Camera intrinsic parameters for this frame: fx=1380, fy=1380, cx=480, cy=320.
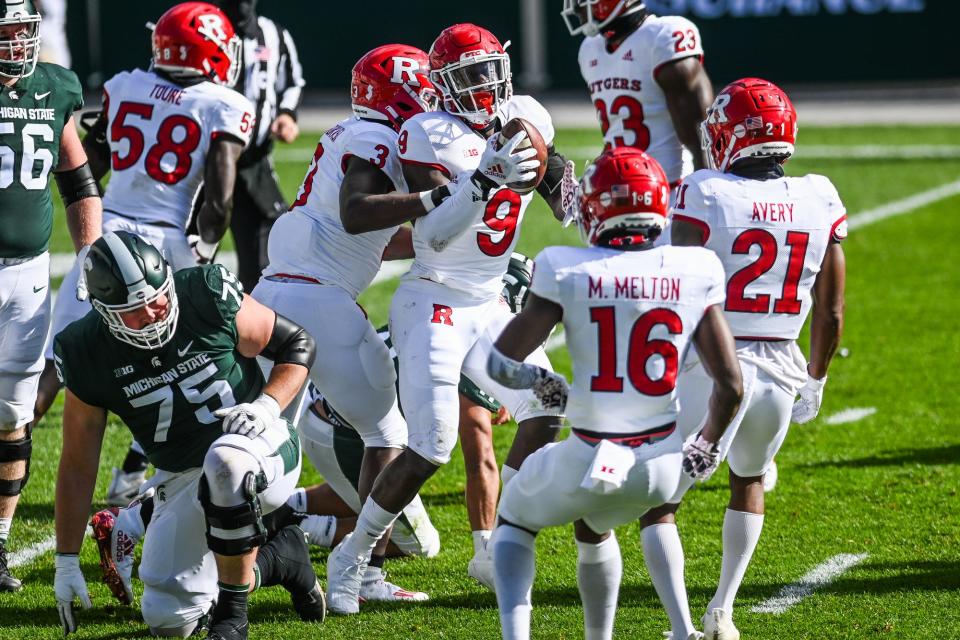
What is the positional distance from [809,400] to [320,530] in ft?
6.27

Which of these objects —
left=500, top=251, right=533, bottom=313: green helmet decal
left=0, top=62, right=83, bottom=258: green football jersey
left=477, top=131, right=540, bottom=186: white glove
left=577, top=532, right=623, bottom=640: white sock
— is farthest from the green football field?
left=477, top=131, right=540, bottom=186: white glove

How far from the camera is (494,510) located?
5156 millimetres

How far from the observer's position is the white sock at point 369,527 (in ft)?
15.1

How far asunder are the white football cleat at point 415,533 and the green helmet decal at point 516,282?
84cm

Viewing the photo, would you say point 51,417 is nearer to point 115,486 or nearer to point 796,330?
point 115,486

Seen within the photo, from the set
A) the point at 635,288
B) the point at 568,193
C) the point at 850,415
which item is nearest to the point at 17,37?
the point at 568,193

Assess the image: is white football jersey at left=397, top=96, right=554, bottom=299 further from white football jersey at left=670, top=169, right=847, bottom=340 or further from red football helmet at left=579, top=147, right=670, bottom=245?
red football helmet at left=579, top=147, right=670, bottom=245

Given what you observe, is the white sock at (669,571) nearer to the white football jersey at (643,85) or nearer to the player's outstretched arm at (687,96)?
the player's outstretched arm at (687,96)

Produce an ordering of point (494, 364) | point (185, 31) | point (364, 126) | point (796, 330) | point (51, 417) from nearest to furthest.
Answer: point (494, 364) → point (796, 330) → point (364, 126) → point (185, 31) → point (51, 417)

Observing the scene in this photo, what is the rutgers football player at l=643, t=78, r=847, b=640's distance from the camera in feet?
13.8

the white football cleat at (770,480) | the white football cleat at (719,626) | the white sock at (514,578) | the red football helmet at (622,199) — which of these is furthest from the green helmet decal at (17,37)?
A: the white football cleat at (770,480)

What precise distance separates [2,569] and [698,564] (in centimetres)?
251

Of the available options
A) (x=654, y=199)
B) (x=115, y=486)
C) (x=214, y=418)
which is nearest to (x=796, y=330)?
(x=654, y=199)

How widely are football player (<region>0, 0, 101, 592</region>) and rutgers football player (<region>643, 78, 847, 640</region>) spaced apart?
2.29 metres
